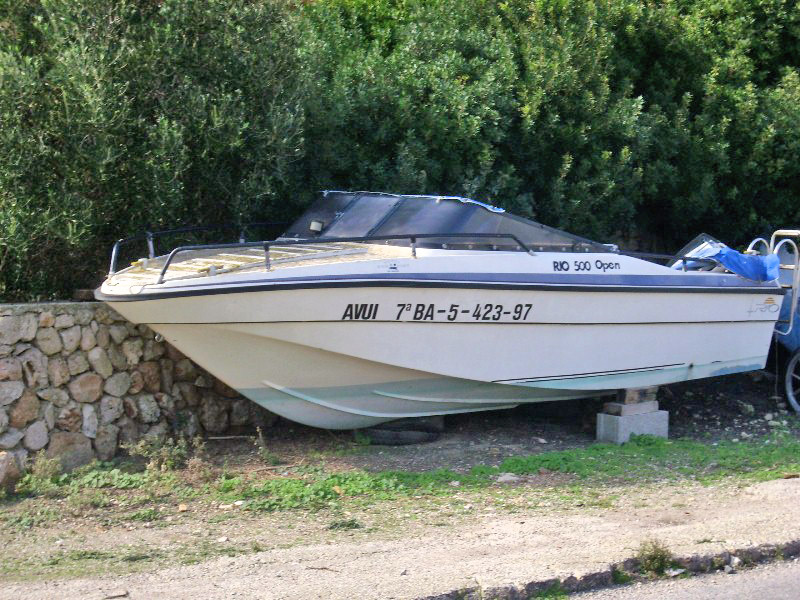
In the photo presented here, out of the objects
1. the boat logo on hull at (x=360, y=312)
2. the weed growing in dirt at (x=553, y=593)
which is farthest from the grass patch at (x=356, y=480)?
the weed growing in dirt at (x=553, y=593)

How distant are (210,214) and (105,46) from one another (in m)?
1.84

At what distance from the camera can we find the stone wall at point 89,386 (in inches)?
293

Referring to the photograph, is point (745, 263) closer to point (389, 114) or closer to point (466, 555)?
point (389, 114)

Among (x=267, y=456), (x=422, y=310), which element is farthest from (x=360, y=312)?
(x=267, y=456)

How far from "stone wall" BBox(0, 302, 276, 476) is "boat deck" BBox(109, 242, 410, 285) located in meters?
0.63

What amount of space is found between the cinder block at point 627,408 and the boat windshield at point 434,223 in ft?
4.81

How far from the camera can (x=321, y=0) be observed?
1216cm

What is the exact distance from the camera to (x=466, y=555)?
559 cm

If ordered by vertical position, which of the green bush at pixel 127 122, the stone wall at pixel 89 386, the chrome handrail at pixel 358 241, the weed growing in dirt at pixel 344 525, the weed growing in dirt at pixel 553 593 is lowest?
the weed growing in dirt at pixel 553 593

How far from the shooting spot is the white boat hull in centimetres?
724

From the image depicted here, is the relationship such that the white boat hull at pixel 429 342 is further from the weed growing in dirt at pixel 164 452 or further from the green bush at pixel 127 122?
the green bush at pixel 127 122

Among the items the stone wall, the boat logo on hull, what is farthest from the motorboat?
the stone wall

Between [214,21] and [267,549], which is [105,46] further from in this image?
[267,549]

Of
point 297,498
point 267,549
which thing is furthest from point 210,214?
point 267,549
